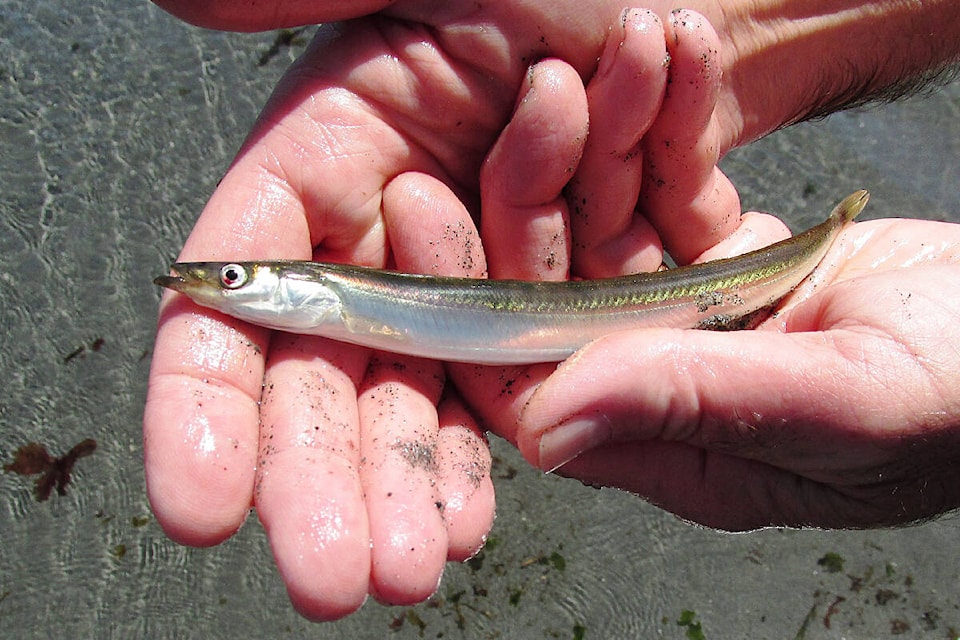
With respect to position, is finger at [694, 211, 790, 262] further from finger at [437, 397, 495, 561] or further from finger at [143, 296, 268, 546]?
finger at [143, 296, 268, 546]

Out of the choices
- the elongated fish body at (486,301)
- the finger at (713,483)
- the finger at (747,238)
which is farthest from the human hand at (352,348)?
the finger at (747,238)

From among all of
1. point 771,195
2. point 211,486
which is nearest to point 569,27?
point 211,486

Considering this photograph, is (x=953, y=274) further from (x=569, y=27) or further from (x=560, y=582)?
(x=560, y=582)

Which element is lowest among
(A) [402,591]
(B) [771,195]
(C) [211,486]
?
(B) [771,195]

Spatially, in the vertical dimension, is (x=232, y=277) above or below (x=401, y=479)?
above

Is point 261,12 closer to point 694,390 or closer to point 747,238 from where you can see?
point 694,390

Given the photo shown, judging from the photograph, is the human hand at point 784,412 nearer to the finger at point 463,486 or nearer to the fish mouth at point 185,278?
the finger at point 463,486

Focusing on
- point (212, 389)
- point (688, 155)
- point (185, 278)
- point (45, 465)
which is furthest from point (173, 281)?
point (45, 465)
